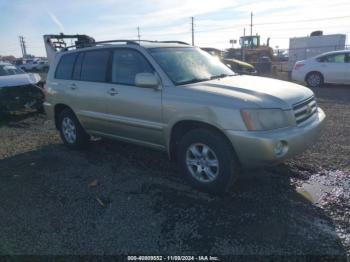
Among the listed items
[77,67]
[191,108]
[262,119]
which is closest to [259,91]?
[262,119]

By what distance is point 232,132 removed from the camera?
356cm

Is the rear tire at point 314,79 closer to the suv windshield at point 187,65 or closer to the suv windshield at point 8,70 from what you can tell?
the suv windshield at point 187,65

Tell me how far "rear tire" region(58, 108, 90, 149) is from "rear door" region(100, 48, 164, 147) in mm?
1056

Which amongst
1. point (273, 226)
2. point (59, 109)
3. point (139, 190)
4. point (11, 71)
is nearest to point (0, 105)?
point (11, 71)

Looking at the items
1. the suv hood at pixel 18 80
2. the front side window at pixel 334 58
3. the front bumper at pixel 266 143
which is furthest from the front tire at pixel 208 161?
the front side window at pixel 334 58

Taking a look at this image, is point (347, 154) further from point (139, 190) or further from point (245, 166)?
point (139, 190)

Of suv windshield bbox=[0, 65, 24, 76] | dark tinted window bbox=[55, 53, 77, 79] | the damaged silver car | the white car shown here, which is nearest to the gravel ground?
dark tinted window bbox=[55, 53, 77, 79]

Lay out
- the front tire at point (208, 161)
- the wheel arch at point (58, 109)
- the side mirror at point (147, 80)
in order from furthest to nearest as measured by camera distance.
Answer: the wheel arch at point (58, 109) → the side mirror at point (147, 80) → the front tire at point (208, 161)

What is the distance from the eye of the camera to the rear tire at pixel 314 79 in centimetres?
1338

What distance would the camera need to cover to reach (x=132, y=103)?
14.9 ft

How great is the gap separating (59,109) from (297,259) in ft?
16.6

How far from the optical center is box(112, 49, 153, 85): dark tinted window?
4.52 metres

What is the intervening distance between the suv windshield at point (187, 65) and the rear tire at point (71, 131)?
2.26m

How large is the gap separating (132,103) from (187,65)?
965 mm
